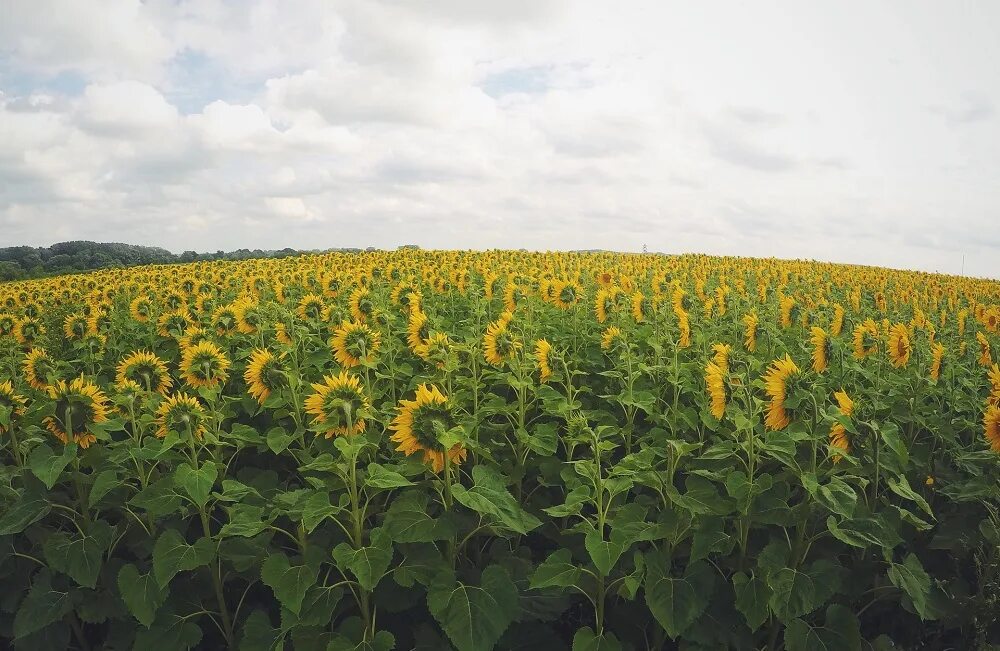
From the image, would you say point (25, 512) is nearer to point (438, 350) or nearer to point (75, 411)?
point (75, 411)

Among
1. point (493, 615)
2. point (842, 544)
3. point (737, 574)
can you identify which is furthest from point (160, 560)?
point (842, 544)

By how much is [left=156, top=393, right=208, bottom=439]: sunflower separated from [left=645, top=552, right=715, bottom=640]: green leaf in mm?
2562

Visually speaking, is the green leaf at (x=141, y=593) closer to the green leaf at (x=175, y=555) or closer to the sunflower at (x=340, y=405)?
the green leaf at (x=175, y=555)

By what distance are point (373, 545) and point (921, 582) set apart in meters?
2.79

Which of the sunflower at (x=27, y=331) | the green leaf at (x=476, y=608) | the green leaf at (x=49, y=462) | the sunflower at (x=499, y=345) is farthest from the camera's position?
the sunflower at (x=27, y=331)

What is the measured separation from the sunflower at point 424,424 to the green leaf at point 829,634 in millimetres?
1865

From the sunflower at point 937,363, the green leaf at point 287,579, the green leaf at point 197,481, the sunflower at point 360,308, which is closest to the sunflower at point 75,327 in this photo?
the sunflower at point 360,308

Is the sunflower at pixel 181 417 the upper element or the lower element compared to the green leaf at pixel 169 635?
upper

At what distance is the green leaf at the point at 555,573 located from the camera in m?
2.94

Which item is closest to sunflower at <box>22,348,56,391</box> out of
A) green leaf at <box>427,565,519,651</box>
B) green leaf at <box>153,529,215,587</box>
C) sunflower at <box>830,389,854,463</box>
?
green leaf at <box>153,529,215,587</box>

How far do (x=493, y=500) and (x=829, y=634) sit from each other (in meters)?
1.77

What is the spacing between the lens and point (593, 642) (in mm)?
2955

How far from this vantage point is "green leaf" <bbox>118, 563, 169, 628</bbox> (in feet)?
10.6

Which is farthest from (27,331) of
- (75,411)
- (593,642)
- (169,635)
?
(593,642)
